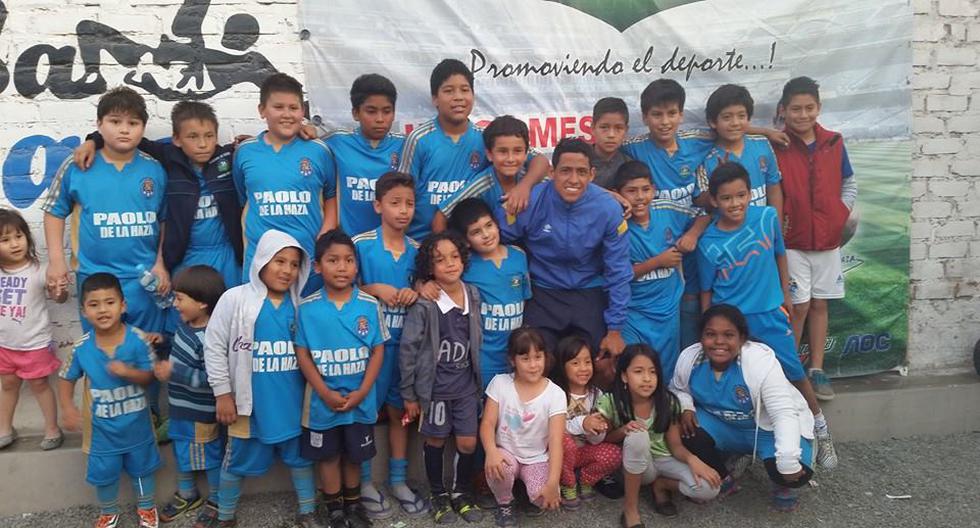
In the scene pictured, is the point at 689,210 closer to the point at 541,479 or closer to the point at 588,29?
the point at 588,29

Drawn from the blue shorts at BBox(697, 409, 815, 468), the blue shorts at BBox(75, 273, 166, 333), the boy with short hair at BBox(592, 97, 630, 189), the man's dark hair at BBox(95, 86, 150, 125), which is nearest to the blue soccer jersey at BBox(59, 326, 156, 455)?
the blue shorts at BBox(75, 273, 166, 333)

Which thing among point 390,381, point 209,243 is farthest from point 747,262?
point 209,243

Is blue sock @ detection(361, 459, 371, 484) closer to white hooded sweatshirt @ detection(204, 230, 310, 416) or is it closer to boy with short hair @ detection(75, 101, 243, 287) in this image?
white hooded sweatshirt @ detection(204, 230, 310, 416)

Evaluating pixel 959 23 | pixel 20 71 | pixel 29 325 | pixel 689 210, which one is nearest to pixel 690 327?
pixel 689 210

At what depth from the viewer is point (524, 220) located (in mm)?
3650

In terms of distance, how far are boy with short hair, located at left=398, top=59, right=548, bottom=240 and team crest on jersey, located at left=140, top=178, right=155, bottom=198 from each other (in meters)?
1.16

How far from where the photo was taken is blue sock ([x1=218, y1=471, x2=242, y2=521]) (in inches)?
131

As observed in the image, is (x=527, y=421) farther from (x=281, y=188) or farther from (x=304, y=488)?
(x=281, y=188)

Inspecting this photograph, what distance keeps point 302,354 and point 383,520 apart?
2.85 ft

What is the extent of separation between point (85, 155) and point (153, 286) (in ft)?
2.20

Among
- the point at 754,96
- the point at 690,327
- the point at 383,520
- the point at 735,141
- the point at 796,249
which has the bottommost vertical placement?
the point at 383,520

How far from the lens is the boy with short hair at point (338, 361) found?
10.6ft

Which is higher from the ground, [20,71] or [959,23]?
[959,23]

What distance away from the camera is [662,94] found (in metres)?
4.05
